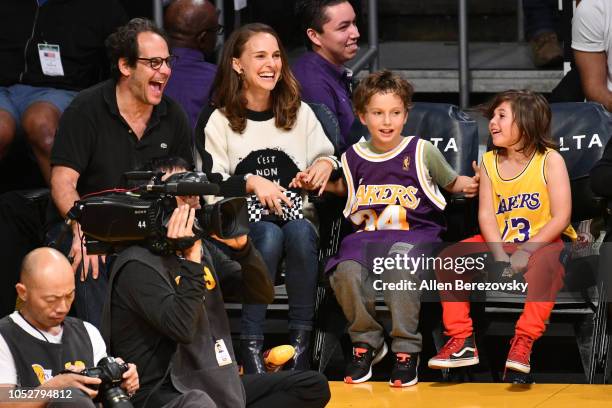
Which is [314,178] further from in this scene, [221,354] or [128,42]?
[221,354]

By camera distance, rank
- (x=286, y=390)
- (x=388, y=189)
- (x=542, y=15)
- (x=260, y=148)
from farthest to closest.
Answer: (x=542, y=15) → (x=260, y=148) → (x=388, y=189) → (x=286, y=390)

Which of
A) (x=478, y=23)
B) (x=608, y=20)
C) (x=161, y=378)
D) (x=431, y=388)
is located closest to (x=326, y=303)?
(x=431, y=388)

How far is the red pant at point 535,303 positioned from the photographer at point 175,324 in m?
1.26

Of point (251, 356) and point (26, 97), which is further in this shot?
point (26, 97)

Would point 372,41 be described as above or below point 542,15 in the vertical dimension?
below

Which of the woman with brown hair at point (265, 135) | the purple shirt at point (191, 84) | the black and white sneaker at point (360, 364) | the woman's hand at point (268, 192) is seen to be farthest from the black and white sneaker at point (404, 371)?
the purple shirt at point (191, 84)

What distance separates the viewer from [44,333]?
4484 mm

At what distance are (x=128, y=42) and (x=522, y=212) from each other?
5.95 feet

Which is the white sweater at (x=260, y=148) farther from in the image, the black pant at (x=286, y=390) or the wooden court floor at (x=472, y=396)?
the black pant at (x=286, y=390)

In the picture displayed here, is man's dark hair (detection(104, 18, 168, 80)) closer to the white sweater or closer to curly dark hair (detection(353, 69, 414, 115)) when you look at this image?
the white sweater

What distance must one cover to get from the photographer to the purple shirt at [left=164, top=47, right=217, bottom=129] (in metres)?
1.96

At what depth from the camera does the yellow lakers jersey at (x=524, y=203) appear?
5.81m

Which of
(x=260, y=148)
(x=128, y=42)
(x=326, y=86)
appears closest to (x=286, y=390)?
(x=260, y=148)

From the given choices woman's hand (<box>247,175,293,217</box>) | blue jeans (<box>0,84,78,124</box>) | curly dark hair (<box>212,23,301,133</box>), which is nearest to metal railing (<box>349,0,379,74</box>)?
curly dark hair (<box>212,23,301,133</box>)
